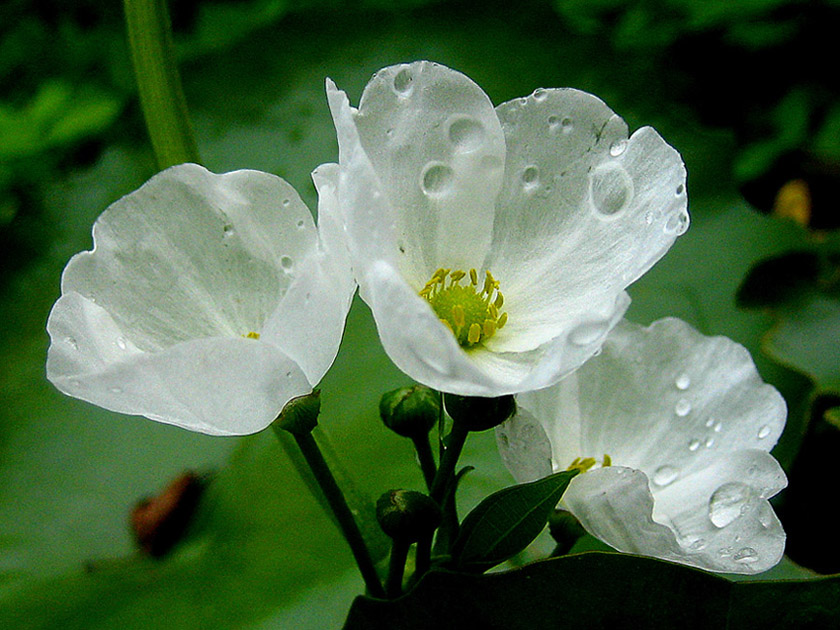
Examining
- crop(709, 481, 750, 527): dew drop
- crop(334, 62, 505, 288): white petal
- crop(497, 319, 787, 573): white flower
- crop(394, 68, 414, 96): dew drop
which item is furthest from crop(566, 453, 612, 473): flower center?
crop(394, 68, 414, 96): dew drop

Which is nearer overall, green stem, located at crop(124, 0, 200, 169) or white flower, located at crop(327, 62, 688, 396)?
white flower, located at crop(327, 62, 688, 396)

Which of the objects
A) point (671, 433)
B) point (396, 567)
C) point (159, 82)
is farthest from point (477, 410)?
point (159, 82)

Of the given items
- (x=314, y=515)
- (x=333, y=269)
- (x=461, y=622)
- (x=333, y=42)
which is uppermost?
(x=333, y=269)

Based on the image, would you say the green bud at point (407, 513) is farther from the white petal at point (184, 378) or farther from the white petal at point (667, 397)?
the white petal at point (667, 397)

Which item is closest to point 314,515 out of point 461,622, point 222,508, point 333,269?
point 222,508

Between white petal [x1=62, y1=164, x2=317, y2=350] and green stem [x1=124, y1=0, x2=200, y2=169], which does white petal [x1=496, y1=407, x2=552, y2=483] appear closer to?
white petal [x1=62, y1=164, x2=317, y2=350]

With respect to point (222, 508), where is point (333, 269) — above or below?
above

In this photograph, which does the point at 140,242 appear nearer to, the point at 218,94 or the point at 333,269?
the point at 333,269

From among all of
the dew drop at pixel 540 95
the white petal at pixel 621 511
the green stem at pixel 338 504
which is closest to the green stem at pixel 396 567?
the green stem at pixel 338 504
